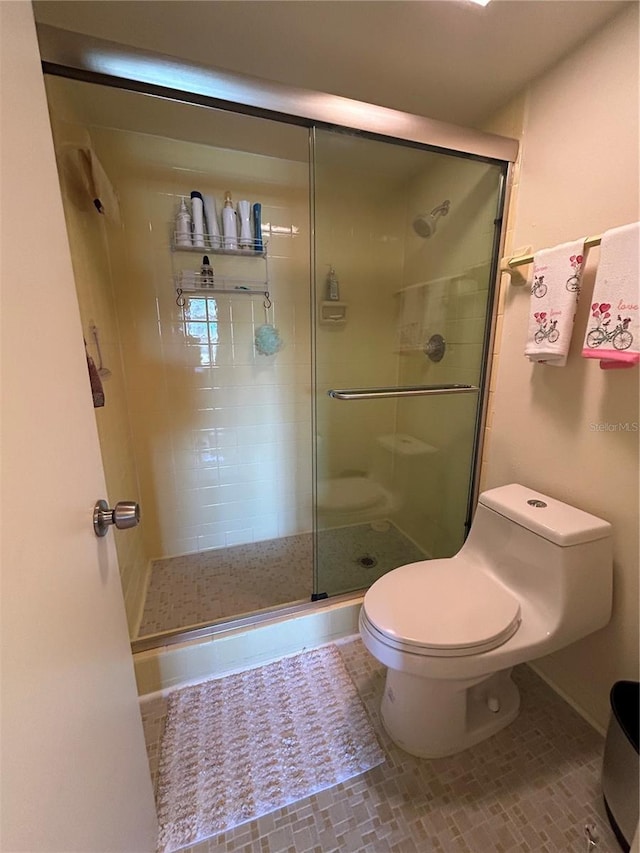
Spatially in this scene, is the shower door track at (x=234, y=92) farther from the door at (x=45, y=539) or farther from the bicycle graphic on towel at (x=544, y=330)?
the bicycle graphic on towel at (x=544, y=330)

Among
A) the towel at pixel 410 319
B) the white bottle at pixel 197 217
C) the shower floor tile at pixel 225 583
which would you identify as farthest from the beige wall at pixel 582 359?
the white bottle at pixel 197 217

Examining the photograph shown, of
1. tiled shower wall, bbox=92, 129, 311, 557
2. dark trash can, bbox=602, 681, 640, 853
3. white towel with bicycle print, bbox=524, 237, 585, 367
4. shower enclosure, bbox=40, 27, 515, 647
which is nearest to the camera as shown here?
dark trash can, bbox=602, 681, 640, 853

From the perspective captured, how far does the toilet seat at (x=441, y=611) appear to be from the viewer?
0.94 metres

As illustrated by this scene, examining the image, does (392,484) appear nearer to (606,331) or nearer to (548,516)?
(548,516)

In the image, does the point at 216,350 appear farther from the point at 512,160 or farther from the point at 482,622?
the point at 482,622

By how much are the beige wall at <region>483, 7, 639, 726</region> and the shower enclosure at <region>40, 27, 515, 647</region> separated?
0.17 m

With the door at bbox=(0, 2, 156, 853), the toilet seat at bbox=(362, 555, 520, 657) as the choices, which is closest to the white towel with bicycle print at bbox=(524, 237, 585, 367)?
the toilet seat at bbox=(362, 555, 520, 657)

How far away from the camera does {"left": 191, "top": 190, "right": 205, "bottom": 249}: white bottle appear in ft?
5.40

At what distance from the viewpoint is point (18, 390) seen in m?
0.41

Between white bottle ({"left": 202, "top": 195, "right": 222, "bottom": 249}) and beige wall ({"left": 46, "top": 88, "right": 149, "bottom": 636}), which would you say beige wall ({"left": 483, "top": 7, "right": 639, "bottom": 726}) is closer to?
white bottle ({"left": 202, "top": 195, "right": 222, "bottom": 249})

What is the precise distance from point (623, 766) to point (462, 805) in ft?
1.39

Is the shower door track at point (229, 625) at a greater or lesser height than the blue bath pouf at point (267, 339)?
lesser

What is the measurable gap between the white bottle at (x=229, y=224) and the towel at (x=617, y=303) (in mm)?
1500

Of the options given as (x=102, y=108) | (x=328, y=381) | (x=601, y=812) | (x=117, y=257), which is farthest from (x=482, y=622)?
(x=102, y=108)
